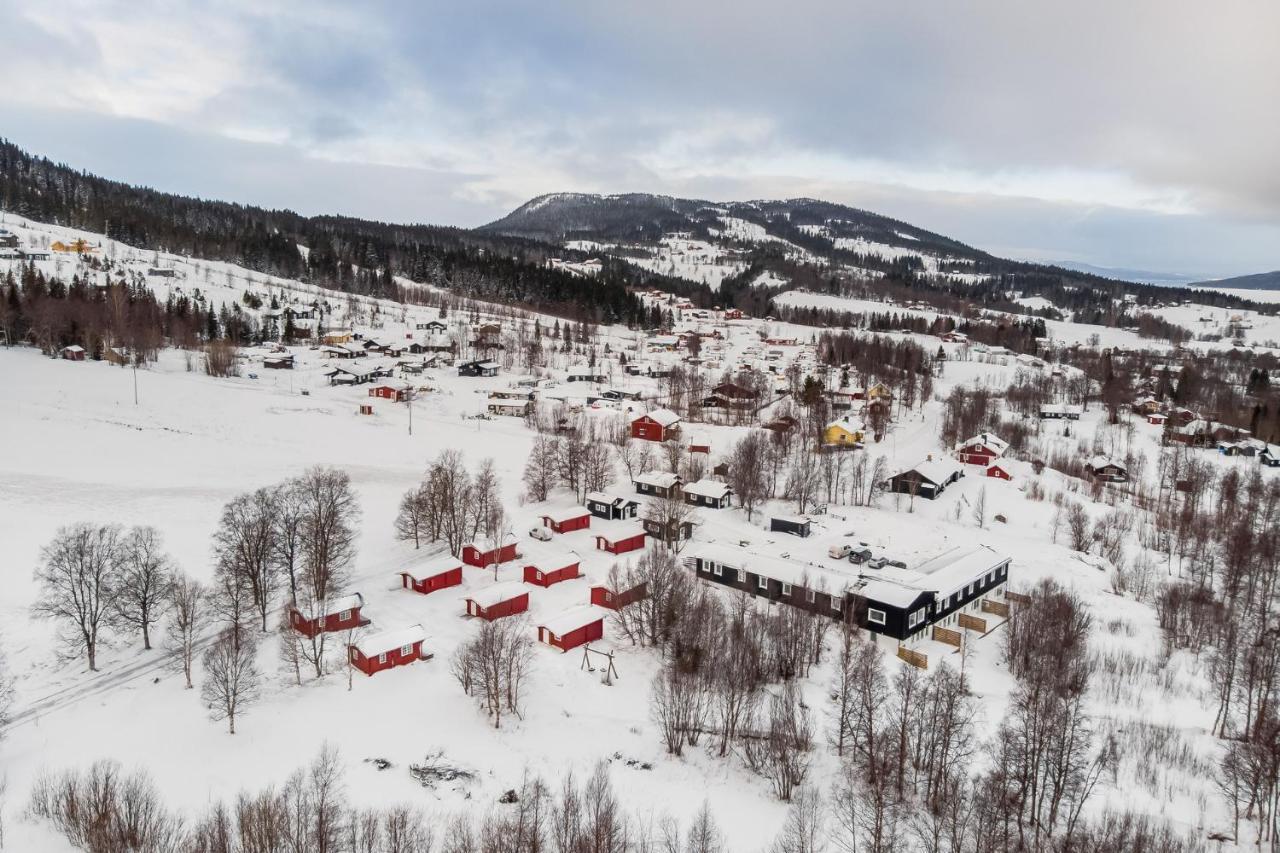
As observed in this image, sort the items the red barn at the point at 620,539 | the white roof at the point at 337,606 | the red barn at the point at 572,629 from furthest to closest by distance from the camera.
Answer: the red barn at the point at 620,539, the red barn at the point at 572,629, the white roof at the point at 337,606

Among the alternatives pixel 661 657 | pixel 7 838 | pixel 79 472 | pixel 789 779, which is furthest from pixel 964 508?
pixel 79 472

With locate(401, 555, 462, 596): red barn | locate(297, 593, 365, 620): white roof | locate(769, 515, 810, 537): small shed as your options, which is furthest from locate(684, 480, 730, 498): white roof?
locate(297, 593, 365, 620): white roof

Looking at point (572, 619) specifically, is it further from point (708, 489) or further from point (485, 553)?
point (708, 489)

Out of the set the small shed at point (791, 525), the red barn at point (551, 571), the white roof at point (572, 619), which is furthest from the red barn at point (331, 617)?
the small shed at point (791, 525)

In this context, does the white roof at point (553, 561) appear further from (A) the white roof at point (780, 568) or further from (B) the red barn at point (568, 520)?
(A) the white roof at point (780, 568)

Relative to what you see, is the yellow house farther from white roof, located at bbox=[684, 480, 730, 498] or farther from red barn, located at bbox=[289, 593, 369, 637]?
red barn, located at bbox=[289, 593, 369, 637]

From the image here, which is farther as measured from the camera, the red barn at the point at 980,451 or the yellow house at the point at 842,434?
the yellow house at the point at 842,434
